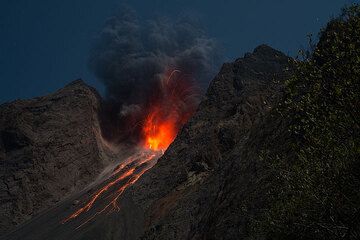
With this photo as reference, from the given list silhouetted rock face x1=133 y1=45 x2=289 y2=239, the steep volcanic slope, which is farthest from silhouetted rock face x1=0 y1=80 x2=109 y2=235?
silhouetted rock face x1=133 y1=45 x2=289 y2=239

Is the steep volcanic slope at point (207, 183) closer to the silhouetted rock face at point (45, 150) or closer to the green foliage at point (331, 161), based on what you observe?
the silhouetted rock face at point (45, 150)

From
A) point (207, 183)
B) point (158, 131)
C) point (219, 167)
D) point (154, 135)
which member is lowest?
point (207, 183)

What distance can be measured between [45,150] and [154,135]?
34.8m

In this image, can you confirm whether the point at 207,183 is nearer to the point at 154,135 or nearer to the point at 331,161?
the point at 331,161

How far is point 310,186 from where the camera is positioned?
19.0 metres

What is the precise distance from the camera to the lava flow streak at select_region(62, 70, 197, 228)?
89.9m

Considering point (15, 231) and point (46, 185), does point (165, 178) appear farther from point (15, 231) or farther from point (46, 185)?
point (46, 185)

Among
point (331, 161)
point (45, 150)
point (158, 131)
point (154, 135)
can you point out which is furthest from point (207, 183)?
point (158, 131)

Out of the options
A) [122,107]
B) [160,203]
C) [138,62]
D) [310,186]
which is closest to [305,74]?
[310,186]

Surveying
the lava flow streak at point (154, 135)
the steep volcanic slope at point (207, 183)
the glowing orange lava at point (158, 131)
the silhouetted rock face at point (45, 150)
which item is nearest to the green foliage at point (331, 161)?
the steep volcanic slope at point (207, 183)

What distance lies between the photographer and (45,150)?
4695 inches

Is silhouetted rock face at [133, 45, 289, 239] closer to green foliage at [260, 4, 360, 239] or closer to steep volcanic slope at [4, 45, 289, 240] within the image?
steep volcanic slope at [4, 45, 289, 240]

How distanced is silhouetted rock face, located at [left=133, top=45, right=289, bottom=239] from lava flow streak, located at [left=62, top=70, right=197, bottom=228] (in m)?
10.4

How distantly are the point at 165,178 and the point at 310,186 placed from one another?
2438 inches
